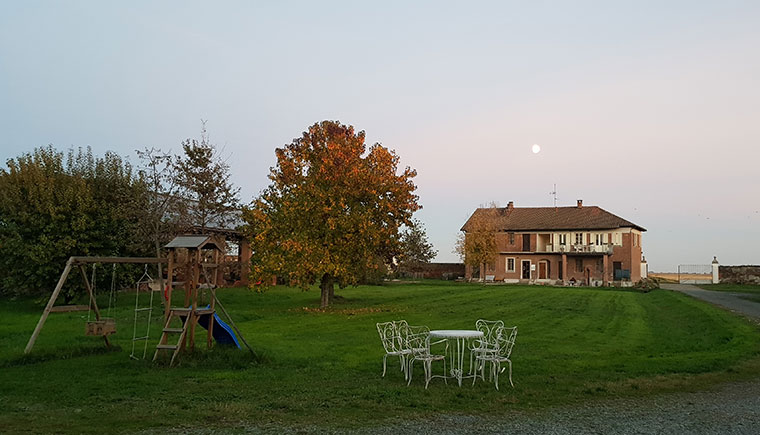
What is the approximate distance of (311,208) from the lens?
24.3 m

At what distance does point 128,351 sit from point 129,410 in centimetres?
588

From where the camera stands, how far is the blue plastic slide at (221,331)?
12812mm

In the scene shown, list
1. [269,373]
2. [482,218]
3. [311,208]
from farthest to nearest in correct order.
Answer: [482,218] < [311,208] < [269,373]

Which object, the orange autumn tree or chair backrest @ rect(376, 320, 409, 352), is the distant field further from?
chair backrest @ rect(376, 320, 409, 352)

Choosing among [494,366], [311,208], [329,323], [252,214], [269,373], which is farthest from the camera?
[252,214]

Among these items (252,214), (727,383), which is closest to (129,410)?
(727,383)

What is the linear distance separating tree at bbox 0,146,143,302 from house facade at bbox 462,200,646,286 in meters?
38.3

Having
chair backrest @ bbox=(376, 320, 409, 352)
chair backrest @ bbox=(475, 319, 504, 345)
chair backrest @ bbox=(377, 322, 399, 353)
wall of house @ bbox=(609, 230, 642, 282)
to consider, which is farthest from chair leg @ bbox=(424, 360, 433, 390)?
wall of house @ bbox=(609, 230, 642, 282)

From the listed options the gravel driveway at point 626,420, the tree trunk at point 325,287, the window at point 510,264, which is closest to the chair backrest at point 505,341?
the gravel driveway at point 626,420

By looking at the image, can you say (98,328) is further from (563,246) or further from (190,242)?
(563,246)

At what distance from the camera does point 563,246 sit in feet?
196

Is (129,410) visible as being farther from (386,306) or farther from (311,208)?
(386,306)

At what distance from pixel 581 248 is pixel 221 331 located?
50.8 metres

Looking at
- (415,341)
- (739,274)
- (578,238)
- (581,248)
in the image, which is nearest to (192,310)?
(415,341)
